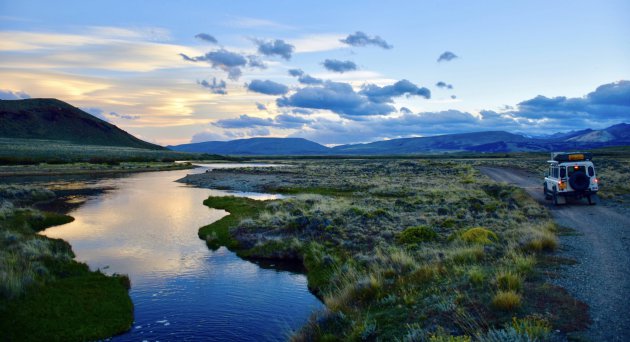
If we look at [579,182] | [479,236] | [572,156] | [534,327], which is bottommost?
[479,236]

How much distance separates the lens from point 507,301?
32.0ft

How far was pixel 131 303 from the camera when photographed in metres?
14.7

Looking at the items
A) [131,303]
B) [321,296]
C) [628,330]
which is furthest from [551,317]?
[131,303]

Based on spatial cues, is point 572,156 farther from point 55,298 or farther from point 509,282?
point 55,298

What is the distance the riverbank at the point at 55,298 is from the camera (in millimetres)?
12221

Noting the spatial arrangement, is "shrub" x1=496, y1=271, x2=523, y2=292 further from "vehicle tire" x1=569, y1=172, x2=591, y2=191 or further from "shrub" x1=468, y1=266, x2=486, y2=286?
"vehicle tire" x1=569, y1=172, x2=591, y2=191

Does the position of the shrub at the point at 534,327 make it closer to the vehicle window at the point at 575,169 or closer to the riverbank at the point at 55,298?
the riverbank at the point at 55,298

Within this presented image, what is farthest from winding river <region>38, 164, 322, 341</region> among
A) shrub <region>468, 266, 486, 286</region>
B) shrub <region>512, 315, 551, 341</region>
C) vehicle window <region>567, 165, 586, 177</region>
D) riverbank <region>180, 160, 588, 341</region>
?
vehicle window <region>567, 165, 586, 177</region>

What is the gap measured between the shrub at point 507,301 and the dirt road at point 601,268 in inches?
58.5

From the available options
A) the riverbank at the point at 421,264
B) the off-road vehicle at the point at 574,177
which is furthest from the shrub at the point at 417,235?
the off-road vehicle at the point at 574,177

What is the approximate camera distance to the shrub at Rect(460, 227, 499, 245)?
1839 cm

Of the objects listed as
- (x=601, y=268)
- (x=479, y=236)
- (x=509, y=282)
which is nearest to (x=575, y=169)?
(x=479, y=236)

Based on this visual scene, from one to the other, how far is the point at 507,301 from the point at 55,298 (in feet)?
45.2

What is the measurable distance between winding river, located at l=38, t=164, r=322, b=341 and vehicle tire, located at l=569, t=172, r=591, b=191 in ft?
65.6
